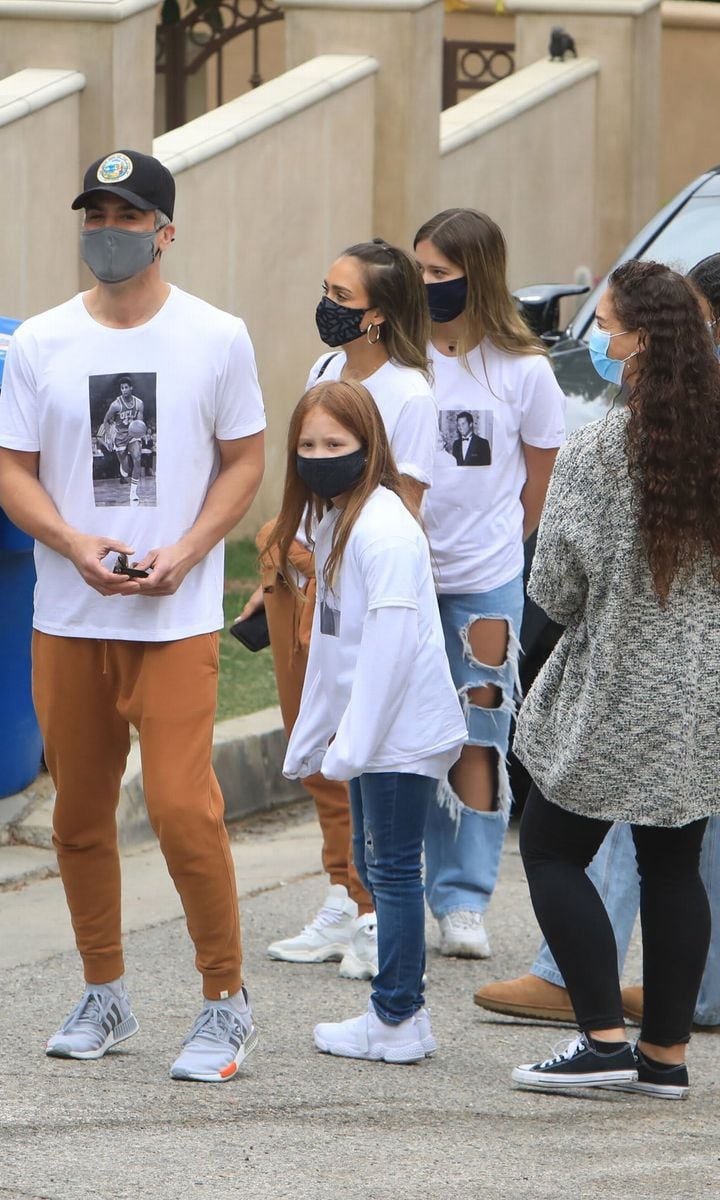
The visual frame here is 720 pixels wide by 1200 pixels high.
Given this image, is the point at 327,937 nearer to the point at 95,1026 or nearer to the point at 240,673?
the point at 95,1026

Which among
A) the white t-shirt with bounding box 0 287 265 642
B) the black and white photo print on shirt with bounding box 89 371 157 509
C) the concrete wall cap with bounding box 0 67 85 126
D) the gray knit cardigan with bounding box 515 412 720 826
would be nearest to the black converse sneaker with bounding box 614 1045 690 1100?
the gray knit cardigan with bounding box 515 412 720 826

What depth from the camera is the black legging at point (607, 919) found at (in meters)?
4.23

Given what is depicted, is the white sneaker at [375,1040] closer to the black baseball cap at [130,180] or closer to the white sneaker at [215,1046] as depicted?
the white sneaker at [215,1046]

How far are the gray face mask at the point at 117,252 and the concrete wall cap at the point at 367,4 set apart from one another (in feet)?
22.0

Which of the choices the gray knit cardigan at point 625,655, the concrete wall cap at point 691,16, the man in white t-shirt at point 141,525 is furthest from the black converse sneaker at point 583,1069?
the concrete wall cap at point 691,16

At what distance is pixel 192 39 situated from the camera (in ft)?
41.9

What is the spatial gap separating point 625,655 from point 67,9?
548 cm

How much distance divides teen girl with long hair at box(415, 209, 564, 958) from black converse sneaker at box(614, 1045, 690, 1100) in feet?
3.39

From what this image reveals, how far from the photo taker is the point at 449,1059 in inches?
180

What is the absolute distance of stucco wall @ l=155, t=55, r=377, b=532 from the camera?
9.54m

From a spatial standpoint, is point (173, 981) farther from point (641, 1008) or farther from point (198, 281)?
point (198, 281)

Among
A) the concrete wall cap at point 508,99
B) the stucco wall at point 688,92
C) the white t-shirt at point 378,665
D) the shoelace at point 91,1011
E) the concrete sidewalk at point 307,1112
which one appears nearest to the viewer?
the concrete sidewalk at point 307,1112

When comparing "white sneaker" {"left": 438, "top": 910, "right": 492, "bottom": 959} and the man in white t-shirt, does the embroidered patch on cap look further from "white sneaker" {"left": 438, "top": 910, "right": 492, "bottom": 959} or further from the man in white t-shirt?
"white sneaker" {"left": 438, "top": 910, "right": 492, "bottom": 959}

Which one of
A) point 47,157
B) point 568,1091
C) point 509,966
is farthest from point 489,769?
point 47,157
